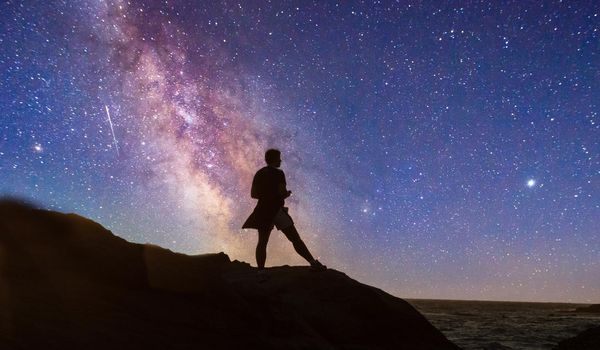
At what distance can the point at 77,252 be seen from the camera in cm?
369

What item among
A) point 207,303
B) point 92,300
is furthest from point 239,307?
point 92,300

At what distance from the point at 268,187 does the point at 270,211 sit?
40 centimetres

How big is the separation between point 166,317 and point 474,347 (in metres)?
10.1

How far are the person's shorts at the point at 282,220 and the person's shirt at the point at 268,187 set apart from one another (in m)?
0.13

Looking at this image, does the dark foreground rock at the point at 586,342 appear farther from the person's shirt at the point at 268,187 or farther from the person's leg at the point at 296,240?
the person's shirt at the point at 268,187

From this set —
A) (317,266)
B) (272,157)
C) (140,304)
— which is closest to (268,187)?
(272,157)

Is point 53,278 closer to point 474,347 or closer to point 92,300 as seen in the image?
point 92,300

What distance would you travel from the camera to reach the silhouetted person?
19.3 feet

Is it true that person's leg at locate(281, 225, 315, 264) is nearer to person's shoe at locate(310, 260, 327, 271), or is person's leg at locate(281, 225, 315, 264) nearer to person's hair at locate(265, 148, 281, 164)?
person's shoe at locate(310, 260, 327, 271)

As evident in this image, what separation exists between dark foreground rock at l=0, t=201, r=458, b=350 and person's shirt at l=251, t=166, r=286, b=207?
54.6 inches

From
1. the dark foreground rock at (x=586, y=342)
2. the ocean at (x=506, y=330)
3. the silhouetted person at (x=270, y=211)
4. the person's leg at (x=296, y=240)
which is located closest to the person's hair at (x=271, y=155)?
the silhouetted person at (x=270, y=211)

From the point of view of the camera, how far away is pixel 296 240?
6.01 m

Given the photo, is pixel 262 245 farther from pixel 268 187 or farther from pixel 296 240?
pixel 268 187

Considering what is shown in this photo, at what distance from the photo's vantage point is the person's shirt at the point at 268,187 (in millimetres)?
5969
